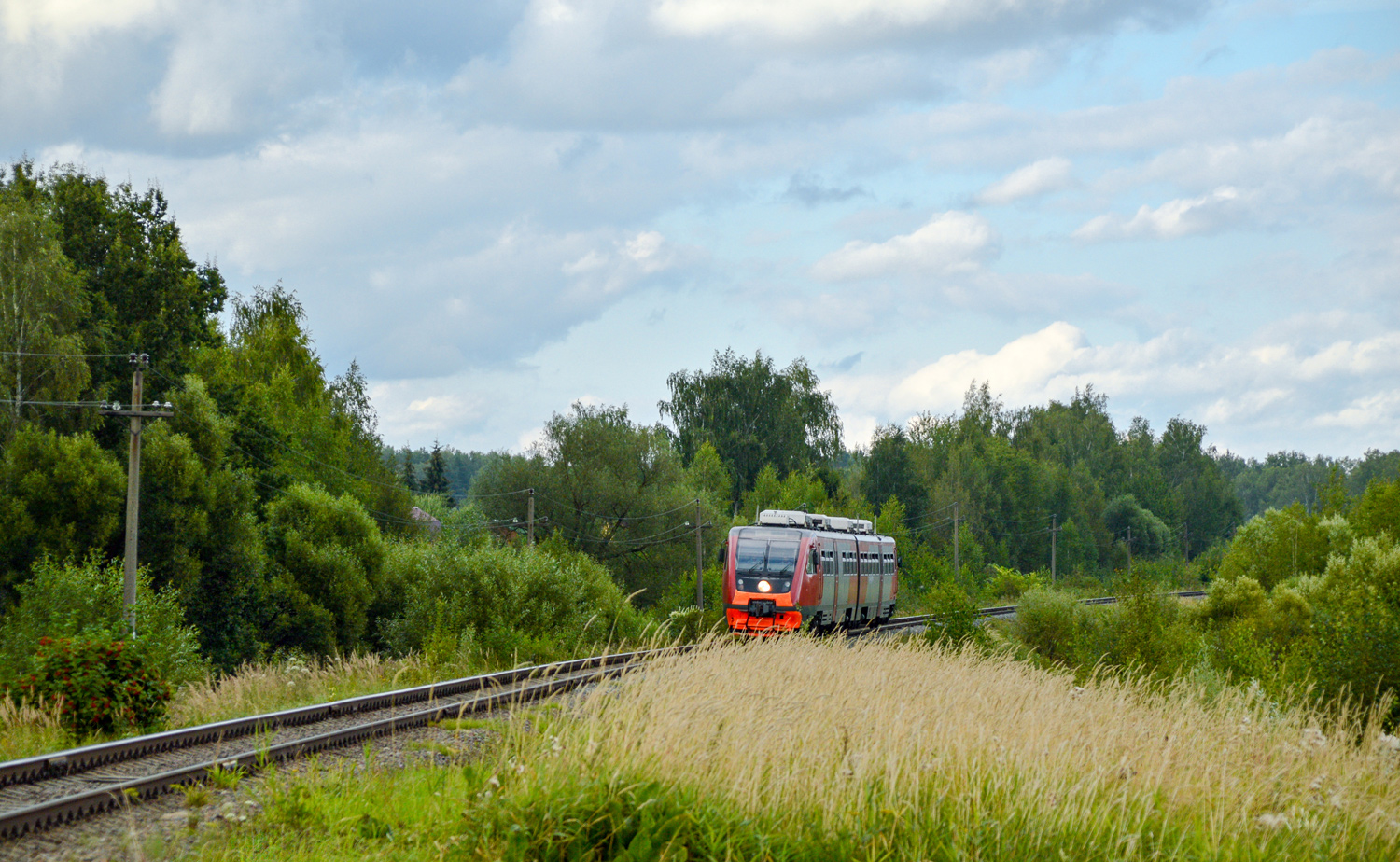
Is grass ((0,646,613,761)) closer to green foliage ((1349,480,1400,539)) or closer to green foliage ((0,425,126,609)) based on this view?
green foliage ((0,425,126,609))

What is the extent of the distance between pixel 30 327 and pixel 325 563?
13.0 metres

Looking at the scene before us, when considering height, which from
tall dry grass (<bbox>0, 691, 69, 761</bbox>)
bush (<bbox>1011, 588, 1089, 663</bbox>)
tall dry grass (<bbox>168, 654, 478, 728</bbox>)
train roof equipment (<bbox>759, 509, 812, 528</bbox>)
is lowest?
bush (<bbox>1011, 588, 1089, 663</bbox>)

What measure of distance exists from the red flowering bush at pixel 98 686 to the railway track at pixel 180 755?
1.68 m

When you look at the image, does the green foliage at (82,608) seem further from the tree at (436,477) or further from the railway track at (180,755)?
the tree at (436,477)

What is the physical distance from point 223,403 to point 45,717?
40.0 metres

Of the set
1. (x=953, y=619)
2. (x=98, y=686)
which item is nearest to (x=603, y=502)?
(x=953, y=619)

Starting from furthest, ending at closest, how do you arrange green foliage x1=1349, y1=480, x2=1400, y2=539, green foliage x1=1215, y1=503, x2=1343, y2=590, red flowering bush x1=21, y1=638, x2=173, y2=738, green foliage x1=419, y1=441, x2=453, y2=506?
green foliage x1=419, y1=441, x2=453, y2=506, green foliage x1=1215, y1=503, x2=1343, y2=590, green foliage x1=1349, y1=480, x2=1400, y2=539, red flowering bush x1=21, y1=638, x2=173, y2=738

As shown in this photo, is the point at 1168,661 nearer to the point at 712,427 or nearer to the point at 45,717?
the point at 45,717

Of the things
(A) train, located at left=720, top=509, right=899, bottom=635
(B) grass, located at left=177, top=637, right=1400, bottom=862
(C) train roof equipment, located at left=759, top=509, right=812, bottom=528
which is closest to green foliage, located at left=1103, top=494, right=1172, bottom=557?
(A) train, located at left=720, top=509, right=899, bottom=635

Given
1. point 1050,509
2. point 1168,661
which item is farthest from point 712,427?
point 1168,661

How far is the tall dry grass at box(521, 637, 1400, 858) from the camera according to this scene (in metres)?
Answer: 6.59

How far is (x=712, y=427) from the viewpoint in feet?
243

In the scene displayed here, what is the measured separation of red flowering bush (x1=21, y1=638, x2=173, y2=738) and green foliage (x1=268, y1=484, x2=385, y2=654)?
30692mm

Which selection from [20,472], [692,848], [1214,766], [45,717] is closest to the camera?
[692,848]
